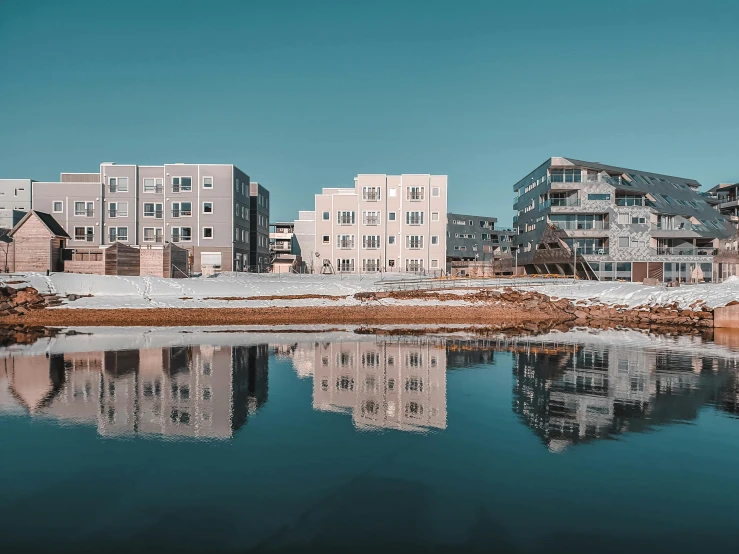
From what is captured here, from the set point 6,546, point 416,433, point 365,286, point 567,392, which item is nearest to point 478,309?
point 365,286

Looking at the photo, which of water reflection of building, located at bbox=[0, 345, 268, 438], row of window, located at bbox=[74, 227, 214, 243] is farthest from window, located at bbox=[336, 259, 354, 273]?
water reflection of building, located at bbox=[0, 345, 268, 438]

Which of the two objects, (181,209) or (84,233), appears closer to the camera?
(84,233)

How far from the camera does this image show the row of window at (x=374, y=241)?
81812mm

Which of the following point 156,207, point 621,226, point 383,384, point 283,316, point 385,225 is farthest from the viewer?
point 385,225

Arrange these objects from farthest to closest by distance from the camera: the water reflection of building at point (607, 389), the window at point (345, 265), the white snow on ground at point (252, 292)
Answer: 1. the window at point (345, 265)
2. the white snow on ground at point (252, 292)
3. the water reflection of building at point (607, 389)

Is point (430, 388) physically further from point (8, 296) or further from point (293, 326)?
point (8, 296)

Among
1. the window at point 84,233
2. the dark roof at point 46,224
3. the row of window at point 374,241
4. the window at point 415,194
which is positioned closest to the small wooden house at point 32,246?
the dark roof at point 46,224

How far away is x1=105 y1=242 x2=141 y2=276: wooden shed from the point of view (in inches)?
2071

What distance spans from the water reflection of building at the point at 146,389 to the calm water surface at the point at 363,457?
0.32 ft

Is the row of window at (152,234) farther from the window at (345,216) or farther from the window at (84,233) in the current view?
the window at (345,216)

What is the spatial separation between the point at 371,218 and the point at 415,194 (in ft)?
24.6

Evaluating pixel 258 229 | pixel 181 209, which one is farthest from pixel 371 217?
pixel 181 209

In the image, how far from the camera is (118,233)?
75.1m

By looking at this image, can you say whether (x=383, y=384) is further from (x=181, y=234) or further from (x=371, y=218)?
(x=371, y=218)
